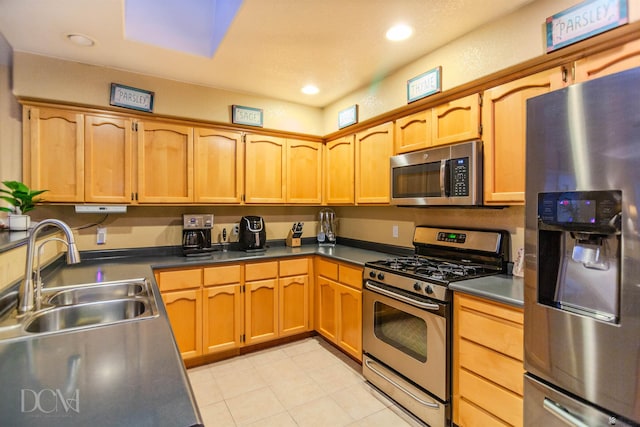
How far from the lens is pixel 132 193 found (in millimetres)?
2664

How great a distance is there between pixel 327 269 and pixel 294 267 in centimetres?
32

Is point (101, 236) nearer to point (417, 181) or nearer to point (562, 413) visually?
point (417, 181)

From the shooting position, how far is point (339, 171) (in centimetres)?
334

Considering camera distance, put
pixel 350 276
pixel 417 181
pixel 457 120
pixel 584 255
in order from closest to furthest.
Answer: pixel 584 255 < pixel 457 120 < pixel 417 181 < pixel 350 276

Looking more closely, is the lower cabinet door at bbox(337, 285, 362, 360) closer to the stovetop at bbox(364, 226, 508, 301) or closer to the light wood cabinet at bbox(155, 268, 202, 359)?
the stovetop at bbox(364, 226, 508, 301)

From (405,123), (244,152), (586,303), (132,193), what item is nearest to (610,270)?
(586,303)

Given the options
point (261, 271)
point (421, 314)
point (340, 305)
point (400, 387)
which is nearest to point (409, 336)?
point (421, 314)

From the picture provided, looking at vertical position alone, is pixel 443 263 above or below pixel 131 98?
below

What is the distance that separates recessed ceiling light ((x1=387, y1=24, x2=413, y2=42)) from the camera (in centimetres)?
201

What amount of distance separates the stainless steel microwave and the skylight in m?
1.58

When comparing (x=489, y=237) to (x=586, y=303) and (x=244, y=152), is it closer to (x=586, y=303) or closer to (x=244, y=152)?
(x=586, y=303)

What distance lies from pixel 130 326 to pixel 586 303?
5.63ft

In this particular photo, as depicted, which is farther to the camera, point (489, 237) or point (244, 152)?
point (244, 152)

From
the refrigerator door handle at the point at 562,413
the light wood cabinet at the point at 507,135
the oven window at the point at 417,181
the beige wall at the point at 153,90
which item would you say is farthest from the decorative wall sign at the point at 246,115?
the refrigerator door handle at the point at 562,413
